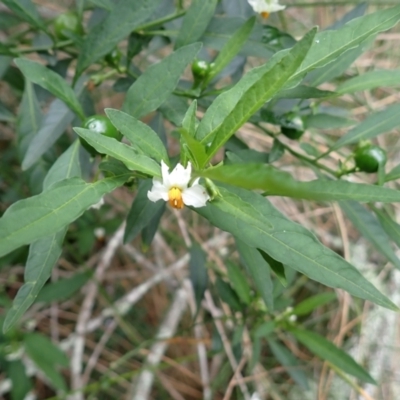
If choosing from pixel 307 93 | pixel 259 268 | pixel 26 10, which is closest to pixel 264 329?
pixel 259 268

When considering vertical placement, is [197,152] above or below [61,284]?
above

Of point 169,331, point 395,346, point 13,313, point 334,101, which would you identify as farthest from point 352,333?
point 13,313

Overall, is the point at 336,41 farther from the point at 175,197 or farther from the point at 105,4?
the point at 105,4

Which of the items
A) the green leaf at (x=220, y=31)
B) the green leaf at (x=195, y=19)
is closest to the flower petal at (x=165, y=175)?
the green leaf at (x=195, y=19)

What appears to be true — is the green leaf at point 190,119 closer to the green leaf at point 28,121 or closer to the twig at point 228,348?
the green leaf at point 28,121

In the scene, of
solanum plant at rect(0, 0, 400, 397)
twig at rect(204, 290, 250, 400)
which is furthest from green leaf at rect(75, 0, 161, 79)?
twig at rect(204, 290, 250, 400)

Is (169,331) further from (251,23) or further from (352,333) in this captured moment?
(251,23)
